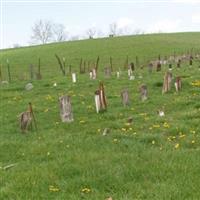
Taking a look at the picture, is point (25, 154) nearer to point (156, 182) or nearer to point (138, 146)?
point (138, 146)

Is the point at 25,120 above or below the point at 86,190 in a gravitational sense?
above

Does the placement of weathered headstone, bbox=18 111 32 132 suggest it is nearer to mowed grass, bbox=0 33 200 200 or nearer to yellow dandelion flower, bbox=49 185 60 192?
mowed grass, bbox=0 33 200 200

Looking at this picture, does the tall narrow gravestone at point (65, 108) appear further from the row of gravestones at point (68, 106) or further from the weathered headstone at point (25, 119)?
the weathered headstone at point (25, 119)

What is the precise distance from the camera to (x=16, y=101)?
1766cm

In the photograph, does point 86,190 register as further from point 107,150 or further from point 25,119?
point 25,119

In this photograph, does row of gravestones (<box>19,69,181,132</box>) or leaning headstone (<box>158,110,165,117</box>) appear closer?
row of gravestones (<box>19,69,181,132</box>)

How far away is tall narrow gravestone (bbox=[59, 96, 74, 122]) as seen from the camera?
12516 mm

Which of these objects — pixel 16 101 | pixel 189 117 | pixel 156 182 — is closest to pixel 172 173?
pixel 156 182

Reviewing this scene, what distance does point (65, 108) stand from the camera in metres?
12.6

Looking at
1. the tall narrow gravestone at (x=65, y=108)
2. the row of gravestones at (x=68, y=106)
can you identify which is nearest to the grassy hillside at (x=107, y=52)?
the row of gravestones at (x=68, y=106)

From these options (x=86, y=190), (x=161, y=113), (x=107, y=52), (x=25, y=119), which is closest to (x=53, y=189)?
(x=86, y=190)

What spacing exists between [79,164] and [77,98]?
816 cm

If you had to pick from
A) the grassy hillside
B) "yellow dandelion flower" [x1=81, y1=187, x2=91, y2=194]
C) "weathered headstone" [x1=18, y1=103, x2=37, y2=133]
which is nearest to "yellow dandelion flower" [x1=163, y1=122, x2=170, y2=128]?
"weathered headstone" [x1=18, y1=103, x2=37, y2=133]

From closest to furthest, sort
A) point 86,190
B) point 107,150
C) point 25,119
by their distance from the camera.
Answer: point 86,190, point 107,150, point 25,119
